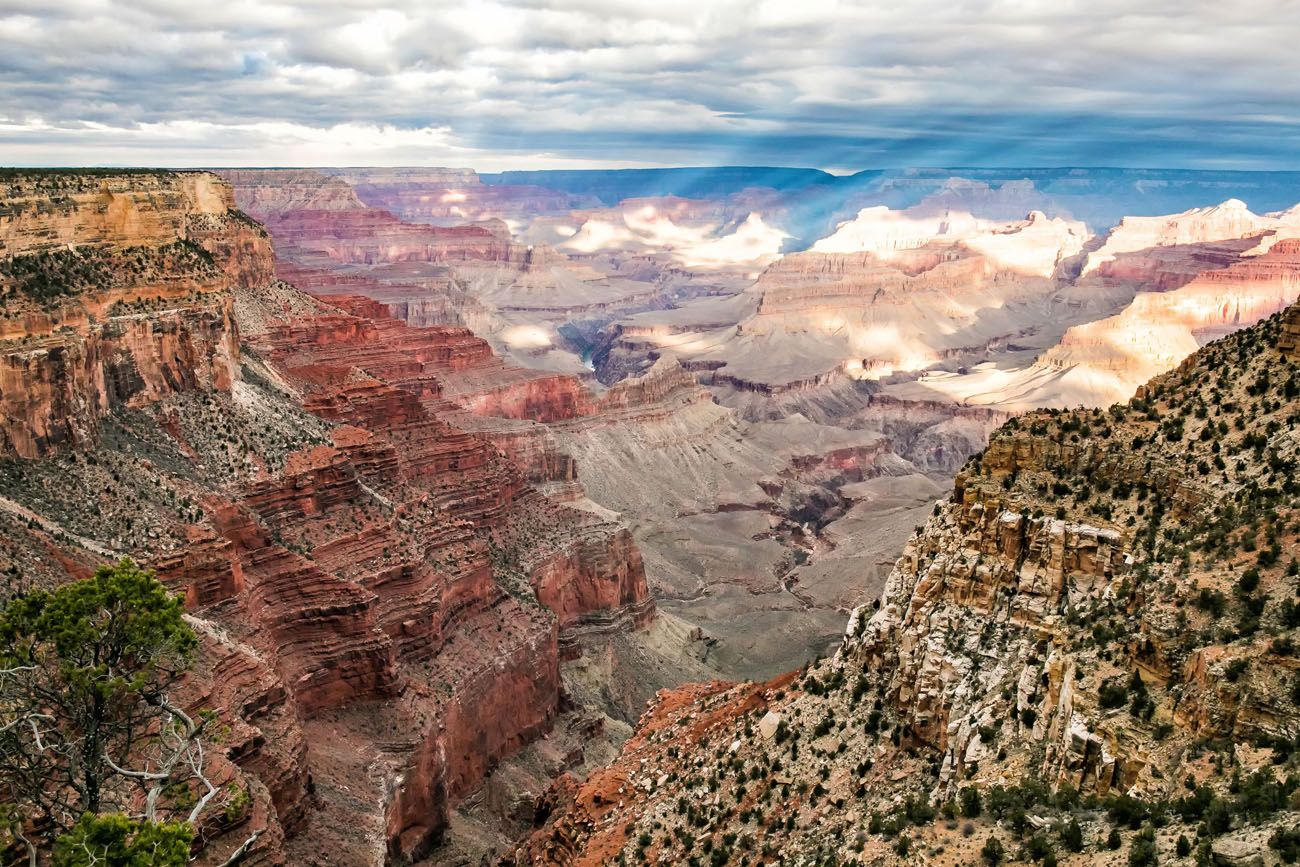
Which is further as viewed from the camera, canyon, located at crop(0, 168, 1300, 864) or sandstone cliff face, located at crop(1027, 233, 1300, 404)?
sandstone cliff face, located at crop(1027, 233, 1300, 404)

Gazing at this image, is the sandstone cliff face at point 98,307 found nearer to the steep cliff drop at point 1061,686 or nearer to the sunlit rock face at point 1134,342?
the steep cliff drop at point 1061,686

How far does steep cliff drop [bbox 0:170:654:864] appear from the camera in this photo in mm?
34969

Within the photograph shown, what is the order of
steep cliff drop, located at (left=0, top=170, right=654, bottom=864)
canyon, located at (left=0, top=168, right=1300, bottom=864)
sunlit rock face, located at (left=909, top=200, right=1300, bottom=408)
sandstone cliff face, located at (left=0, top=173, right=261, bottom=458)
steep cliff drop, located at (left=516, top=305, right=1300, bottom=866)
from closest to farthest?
steep cliff drop, located at (left=516, top=305, right=1300, bottom=866), canyon, located at (left=0, top=168, right=1300, bottom=864), steep cliff drop, located at (left=0, top=170, right=654, bottom=864), sandstone cliff face, located at (left=0, top=173, right=261, bottom=458), sunlit rock face, located at (left=909, top=200, right=1300, bottom=408)

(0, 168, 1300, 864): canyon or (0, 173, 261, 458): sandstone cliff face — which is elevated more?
(0, 173, 261, 458): sandstone cliff face

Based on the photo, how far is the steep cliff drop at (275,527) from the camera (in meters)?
35.0

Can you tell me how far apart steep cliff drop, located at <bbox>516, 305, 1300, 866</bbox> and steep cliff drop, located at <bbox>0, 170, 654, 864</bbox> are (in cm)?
1018

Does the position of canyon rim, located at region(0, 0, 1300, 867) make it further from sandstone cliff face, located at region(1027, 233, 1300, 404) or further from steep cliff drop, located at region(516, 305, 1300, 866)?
sandstone cliff face, located at region(1027, 233, 1300, 404)

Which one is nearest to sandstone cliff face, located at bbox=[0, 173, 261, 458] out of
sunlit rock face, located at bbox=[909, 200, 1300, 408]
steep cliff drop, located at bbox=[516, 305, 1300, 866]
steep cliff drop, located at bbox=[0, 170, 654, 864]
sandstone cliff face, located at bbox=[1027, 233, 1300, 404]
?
steep cliff drop, located at bbox=[0, 170, 654, 864]

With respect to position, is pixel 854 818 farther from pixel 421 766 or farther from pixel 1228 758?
pixel 421 766

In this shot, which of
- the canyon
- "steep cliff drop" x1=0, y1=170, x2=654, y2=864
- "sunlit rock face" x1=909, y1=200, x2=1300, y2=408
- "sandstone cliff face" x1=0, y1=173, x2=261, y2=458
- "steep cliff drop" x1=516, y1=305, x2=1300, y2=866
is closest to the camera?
"steep cliff drop" x1=516, y1=305, x2=1300, y2=866

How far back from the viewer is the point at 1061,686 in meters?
20.4

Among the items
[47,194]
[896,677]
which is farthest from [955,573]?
[47,194]

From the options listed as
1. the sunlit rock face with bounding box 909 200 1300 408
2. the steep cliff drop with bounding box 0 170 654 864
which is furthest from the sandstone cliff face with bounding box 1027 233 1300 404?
the steep cliff drop with bounding box 0 170 654 864

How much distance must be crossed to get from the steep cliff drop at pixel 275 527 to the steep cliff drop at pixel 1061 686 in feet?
33.4
